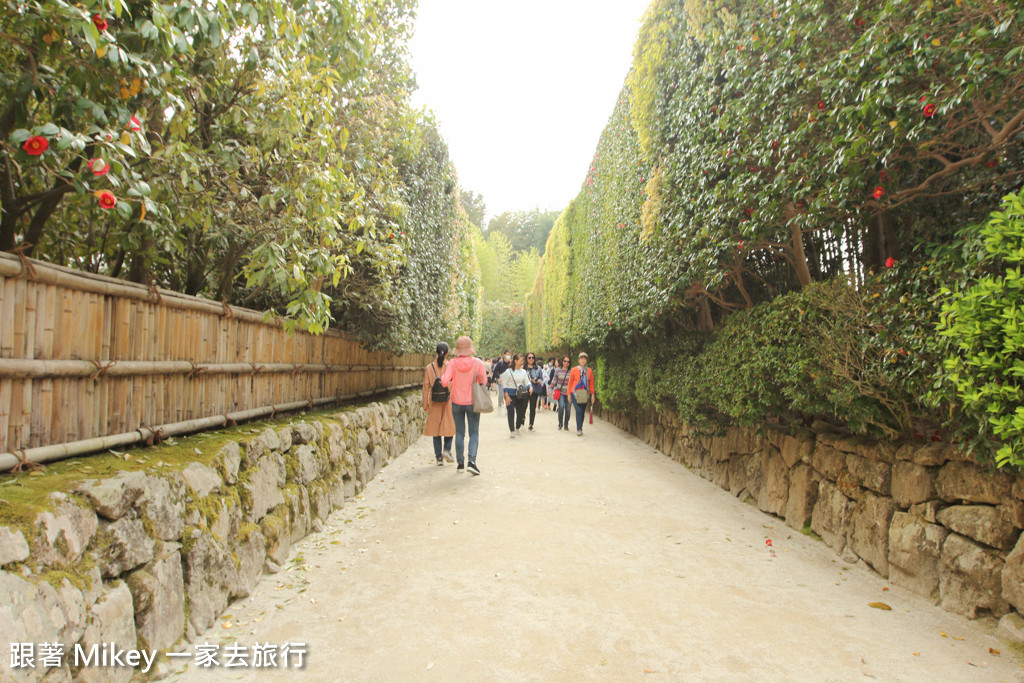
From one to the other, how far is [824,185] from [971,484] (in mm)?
2435

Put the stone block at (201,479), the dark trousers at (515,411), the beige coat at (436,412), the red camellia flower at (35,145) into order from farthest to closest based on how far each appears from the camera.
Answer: the dark trousers at (515,411) → the beige coat at (436,412) → the stone block at (201,479) → the red camellia flower at (35,145)

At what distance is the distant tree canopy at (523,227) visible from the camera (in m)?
65.1

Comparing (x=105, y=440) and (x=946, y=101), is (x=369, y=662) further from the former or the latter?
(x=946, y=101)

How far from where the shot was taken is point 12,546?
2166mm

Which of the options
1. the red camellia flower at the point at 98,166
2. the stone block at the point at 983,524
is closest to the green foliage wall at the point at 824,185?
the stone block at the point at 983,524

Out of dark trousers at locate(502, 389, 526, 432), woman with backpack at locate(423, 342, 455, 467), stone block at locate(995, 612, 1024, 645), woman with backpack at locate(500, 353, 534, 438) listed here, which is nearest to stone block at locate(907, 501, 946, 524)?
stone block at locate(995, 612, 1024, 645)

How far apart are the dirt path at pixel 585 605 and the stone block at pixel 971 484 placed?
2.49 ft

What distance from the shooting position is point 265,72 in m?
4.63

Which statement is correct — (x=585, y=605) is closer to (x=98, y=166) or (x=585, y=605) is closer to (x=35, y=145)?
(x=98, y=166)

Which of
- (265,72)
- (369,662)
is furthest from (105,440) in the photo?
(265,72)

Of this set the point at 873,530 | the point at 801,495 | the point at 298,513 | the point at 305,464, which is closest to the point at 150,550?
the point at 298,513

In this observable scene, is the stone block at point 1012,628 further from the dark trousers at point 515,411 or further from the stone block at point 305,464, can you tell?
the dark trousers at point 515,411

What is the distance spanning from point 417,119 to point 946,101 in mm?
6397

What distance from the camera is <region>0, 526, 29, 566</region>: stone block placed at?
213 centimetres
